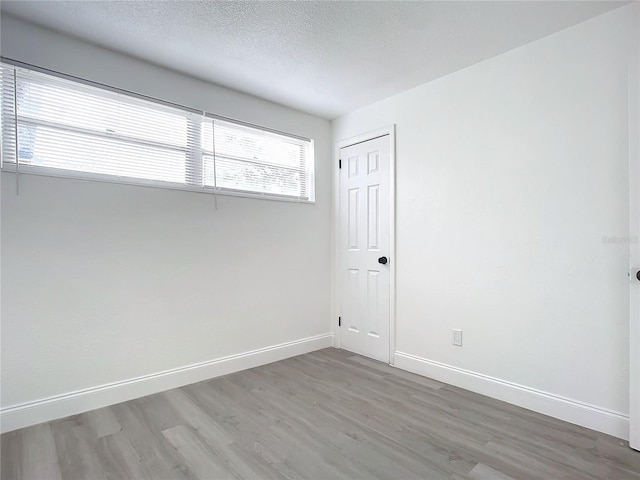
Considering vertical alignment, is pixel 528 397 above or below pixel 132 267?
below

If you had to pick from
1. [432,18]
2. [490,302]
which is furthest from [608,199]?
[432,18]

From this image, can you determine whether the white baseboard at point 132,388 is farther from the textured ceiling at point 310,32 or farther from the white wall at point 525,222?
the textured ceiling at point 310,32

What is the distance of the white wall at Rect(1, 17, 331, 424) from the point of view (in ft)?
7.23

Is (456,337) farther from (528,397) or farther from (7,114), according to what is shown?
(7,114)

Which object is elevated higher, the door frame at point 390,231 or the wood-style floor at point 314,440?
the door frame at point 390,231

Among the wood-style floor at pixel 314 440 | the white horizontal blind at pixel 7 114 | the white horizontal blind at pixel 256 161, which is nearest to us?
the wood-style floor at pixel 314 440

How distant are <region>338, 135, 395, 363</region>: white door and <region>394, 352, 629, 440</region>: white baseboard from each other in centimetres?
48

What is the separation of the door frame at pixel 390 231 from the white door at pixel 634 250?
1707 mm

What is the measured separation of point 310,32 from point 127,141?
1584 millimetres

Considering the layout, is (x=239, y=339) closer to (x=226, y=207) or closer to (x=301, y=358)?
(x=301, y=358)

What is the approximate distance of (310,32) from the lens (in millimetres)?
2283

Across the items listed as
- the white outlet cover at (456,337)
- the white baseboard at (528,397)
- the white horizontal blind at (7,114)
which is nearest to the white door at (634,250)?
the white baseboard at (528,397)

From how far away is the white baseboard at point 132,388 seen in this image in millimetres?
2160

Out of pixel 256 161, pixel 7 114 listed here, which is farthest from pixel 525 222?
pixel 7 114
